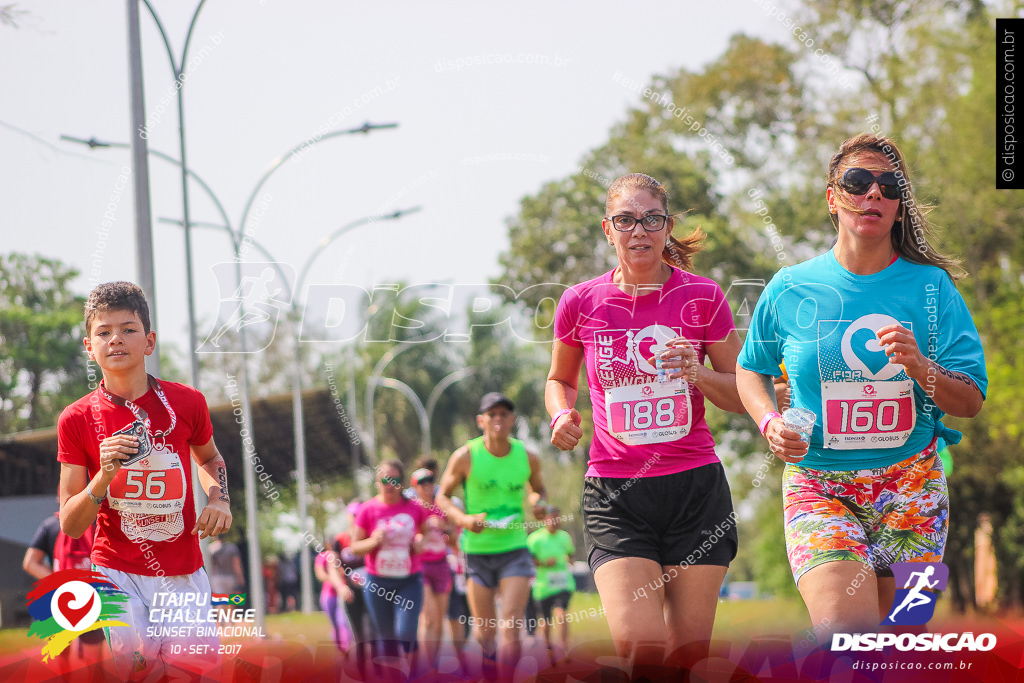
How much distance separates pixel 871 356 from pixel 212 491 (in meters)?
2.69

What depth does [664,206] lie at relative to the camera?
14.9 feet

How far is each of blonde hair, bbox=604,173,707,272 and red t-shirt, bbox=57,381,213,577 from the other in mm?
2067

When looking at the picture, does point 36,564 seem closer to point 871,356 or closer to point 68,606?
point 68,606

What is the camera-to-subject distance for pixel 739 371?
417 centimetres

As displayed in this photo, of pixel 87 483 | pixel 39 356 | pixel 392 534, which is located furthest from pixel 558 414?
pixel 39 356

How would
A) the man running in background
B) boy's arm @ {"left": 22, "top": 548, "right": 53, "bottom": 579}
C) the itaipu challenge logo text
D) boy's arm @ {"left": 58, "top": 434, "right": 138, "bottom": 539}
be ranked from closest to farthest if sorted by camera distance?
boy's arm @ {"left": 58, "top": 434, "right": 138, "bottom": 539}, the itaipu challenge logo text, boy's arm @ {"left": 22, "top": 548, "right": 53, "bottom": 579}, the man running in background

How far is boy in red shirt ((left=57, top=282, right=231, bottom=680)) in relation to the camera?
4426mm

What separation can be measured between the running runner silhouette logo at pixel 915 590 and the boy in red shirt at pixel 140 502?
8.54ft

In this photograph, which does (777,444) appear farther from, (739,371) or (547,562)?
(547,562)

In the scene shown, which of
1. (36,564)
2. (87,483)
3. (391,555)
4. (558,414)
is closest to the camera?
(558,414)

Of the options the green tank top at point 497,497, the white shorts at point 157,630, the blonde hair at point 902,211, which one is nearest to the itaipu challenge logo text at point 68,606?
the white shorts at point 157,630

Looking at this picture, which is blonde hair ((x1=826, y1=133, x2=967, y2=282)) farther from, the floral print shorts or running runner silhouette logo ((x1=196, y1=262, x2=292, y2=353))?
running runner silhouette logo ((x1=196, y1=262, x2=292, y2=353))

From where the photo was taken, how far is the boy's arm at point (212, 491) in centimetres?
438

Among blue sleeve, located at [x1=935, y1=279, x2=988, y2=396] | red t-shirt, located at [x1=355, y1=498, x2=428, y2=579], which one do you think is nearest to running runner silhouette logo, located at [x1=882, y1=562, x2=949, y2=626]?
blue sleeve, located at [x1=935, y1=279, x2=988, y2=396]
